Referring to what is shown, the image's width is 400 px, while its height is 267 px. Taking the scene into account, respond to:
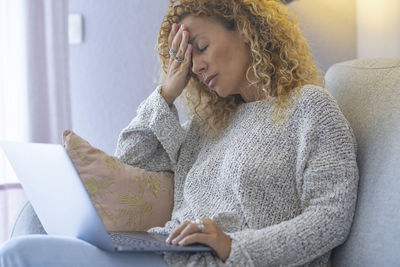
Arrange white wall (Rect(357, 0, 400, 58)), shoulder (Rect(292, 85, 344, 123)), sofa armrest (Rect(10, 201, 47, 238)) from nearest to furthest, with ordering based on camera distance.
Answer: shoulder (Rect(292, 85, 344, 123)), sofa armrest (Rect(10, 201, 47, 238)), white wall (Rect(357, 0, 400, 58))

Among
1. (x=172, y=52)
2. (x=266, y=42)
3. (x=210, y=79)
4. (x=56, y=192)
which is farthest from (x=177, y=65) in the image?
(x=56, y=192)

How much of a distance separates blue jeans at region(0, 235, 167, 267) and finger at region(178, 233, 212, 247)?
74mm

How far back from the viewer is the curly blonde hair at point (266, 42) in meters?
1.41

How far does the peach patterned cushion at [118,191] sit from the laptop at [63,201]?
7cm

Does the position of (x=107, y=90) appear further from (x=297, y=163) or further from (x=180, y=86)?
(x=297, y=163)

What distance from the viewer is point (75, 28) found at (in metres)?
2.29

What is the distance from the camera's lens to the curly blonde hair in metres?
1.41

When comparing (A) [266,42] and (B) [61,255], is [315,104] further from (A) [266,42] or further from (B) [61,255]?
(B) [61,255]

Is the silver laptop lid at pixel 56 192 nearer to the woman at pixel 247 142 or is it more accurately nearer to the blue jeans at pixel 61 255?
the blue jeans at pixel 61 255

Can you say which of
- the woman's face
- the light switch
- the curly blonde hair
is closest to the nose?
the woman's face

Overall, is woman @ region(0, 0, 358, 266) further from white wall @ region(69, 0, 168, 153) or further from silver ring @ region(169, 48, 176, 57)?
white wall @ region(69, 0, 168, 153)

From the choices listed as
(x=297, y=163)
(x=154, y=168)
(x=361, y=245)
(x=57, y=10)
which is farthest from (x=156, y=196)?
(x=57, y=10)

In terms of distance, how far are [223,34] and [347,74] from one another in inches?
13.4

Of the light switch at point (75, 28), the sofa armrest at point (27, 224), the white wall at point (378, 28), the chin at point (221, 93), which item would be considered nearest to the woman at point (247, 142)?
the chin at point (221, 93)
